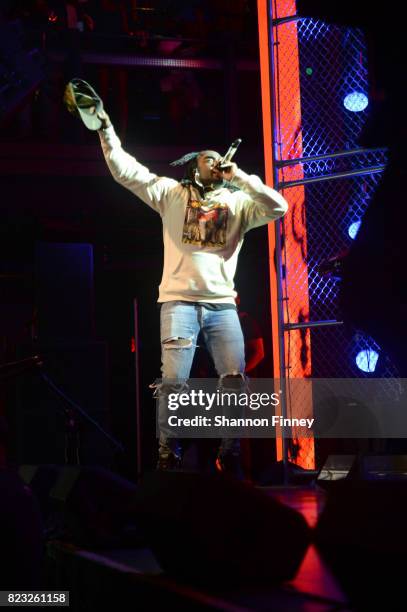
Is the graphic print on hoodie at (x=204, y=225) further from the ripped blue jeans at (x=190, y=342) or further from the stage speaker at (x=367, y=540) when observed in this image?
the stage speaker at (x=367, y=540)

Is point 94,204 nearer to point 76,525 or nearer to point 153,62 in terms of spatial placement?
point 153,62

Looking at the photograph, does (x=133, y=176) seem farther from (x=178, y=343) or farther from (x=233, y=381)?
(x=233, y=381)

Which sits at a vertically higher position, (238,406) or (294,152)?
(294,152)

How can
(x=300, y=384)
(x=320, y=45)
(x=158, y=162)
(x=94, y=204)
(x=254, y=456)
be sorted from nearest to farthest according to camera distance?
(x=300, y=384) → (x=320, y=45) → (x=254, y=456) → (x=158, y=162) → (x=94, y=204)

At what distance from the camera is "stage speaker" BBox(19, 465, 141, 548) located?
2635 mm

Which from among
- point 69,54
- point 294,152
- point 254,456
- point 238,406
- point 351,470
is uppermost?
point 69,54

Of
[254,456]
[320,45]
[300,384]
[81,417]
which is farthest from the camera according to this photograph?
[254,456]

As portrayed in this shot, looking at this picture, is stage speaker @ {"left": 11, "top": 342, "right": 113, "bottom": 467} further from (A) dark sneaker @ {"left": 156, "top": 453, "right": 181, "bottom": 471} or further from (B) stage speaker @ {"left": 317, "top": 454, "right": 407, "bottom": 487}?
(B) stage speaker @ {"left": 317, "top": 454, "right": 407, "bottom": 487}

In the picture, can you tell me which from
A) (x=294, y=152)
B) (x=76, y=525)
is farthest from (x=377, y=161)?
(x=76, y=525)

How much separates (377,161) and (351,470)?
2.71 metres

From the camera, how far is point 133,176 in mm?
4852

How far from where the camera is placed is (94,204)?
10.7m

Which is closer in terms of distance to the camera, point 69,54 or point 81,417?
point 81,417

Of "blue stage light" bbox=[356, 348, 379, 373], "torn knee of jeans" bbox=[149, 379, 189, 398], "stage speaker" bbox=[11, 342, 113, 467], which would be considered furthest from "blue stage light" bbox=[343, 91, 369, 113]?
"stage speaker" bbox=[11, 342, 113, 467]
